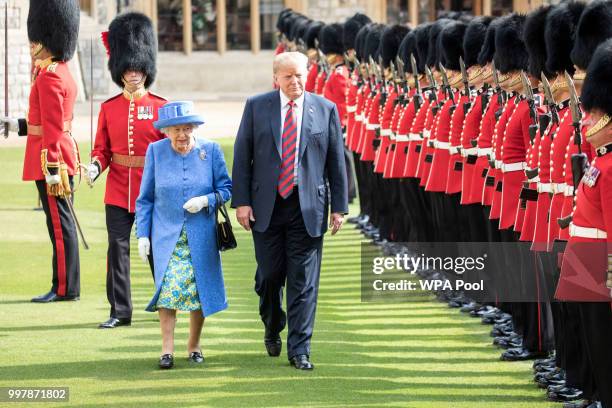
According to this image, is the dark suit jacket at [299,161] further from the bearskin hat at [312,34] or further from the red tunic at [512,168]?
the bearskin hat at [312,34]

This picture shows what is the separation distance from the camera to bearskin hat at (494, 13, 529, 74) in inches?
314

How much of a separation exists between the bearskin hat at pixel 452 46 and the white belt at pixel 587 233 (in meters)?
3.79

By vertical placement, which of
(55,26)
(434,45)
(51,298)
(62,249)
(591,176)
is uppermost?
(55,26)

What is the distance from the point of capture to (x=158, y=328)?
26.7ft

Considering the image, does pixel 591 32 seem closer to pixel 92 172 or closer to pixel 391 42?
pixel 92 172

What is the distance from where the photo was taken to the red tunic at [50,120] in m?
8.77

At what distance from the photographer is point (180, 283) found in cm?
705

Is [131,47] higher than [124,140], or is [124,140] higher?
[131,47]

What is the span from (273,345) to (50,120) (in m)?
2.12

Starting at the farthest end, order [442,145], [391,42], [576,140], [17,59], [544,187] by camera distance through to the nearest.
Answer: [17,59], [391,42], [442,145], [544,187], [576,140]

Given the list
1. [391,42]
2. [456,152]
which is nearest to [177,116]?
[456,152]

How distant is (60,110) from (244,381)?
2546 millimetres

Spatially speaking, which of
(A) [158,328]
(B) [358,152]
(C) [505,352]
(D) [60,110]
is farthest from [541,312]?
(B) [358,152]

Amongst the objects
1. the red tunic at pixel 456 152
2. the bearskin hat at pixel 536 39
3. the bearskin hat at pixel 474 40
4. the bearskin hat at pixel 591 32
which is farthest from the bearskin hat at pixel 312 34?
the bearskin hat at pixel 591 32
